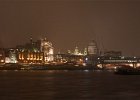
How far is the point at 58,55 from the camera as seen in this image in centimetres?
15175

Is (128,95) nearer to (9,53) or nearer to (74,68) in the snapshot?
(74,68)

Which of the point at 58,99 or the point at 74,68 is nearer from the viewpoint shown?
the point at 58,99

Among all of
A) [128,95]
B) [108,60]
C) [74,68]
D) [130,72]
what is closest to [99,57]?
[108,60]

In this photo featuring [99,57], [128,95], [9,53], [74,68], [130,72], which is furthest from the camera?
[99,57]

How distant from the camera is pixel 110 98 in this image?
109 ft

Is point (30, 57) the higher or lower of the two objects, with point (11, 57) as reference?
lower

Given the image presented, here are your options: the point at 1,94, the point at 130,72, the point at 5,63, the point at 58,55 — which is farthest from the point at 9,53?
the point at 1,94

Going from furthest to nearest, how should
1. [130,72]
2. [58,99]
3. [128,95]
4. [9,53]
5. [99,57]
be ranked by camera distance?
1. [99,57]
2. [9,53]
3. [130,72]
4. [128,95]
5. [58,99]

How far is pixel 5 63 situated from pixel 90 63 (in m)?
24.7

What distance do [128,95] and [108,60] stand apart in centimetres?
10663

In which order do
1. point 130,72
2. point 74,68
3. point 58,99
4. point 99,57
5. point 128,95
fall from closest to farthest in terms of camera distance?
point 58,99 → point 128,95 → point 130,72 → point 74,68 → point 99,57

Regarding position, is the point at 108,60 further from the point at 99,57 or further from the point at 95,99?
the point at 95,99

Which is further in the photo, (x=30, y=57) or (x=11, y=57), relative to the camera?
(x=11, y=57)

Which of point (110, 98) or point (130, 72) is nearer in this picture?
point (110, 98)
